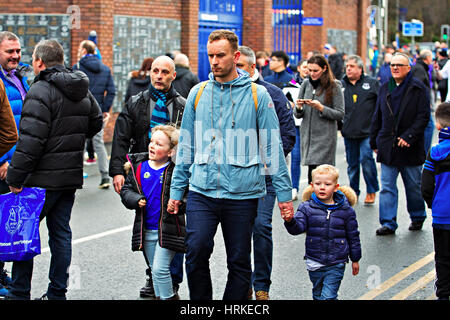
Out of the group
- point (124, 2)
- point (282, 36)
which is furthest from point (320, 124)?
point (282, 36)

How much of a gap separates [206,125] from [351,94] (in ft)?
19.3

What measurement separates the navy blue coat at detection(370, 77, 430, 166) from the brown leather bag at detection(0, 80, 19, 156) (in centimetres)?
455

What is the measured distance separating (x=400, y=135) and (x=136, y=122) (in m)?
3.55

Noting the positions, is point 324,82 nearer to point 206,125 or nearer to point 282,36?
point 206,125

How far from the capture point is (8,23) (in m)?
16.1

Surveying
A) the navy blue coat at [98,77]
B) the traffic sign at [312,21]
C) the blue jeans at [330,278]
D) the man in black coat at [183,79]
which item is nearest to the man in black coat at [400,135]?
the blue jeans at [330,278]

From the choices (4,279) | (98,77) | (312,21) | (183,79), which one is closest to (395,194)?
(183,79)

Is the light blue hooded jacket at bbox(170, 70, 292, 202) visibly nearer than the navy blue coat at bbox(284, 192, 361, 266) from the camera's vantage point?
Yes

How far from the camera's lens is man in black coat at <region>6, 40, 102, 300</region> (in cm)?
588

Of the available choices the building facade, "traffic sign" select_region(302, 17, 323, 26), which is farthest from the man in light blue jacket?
"traffic sign" select_region(302, 17, 323, 26)

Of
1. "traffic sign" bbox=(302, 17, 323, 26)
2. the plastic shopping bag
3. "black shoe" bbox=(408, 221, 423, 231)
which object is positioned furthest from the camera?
"traffic sign" bbox=(302, 17, 323, 26)

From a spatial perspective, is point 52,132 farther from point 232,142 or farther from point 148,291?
point 232,142

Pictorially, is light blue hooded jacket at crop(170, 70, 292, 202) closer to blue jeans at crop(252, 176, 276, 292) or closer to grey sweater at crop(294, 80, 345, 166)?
blue jeans at crop(252, 176, 276, 292)

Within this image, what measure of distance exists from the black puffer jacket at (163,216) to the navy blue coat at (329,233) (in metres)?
0.91
